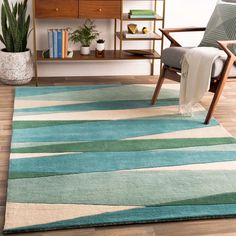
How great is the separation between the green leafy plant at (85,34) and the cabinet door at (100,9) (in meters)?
0.19

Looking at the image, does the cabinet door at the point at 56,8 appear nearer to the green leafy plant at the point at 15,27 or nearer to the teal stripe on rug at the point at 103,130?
the green leafy plant at the point at 15,27

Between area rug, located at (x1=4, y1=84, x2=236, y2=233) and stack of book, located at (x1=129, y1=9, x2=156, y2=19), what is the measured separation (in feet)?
2.48

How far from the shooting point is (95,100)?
3699mm

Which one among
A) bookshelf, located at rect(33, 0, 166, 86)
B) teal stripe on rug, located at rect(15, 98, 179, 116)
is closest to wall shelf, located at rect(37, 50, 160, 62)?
bookshelf, located at rect(33, 0, 166, 86)

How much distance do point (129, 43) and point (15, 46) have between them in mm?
1071

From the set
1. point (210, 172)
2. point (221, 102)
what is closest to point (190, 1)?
point (221, 102)

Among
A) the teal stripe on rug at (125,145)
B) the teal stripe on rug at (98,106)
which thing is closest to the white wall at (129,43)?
the teal stripe on rug at (98,106)

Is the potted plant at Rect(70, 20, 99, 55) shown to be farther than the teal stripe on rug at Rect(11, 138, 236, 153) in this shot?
Yes

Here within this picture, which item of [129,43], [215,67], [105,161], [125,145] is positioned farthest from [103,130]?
[129,43]

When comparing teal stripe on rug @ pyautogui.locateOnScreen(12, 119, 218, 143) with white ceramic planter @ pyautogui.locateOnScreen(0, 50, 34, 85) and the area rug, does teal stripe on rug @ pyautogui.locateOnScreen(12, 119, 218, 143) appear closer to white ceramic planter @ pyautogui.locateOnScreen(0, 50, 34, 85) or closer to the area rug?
the area rug

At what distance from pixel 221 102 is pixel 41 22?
1735 mm

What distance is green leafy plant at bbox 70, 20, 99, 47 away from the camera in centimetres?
417

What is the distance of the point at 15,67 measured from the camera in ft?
13.1

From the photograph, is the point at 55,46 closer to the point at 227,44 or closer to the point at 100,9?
the point at 100,9
